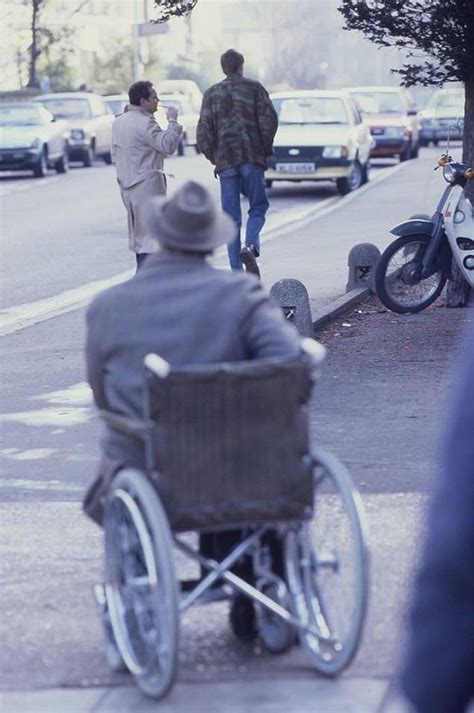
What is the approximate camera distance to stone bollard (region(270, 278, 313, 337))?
11078 mm

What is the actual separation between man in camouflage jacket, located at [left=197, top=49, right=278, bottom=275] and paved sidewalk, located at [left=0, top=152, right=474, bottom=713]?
2192 mm

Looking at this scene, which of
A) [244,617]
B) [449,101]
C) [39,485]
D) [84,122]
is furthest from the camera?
[449,101]

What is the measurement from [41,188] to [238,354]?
90.5 ft

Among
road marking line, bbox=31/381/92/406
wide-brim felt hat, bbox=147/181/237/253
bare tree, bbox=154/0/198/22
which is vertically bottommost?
road marking line, bbox=31/381/92/406

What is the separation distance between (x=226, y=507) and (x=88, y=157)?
115ft

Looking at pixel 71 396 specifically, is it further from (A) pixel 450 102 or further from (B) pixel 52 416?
(A) pixel 450 102

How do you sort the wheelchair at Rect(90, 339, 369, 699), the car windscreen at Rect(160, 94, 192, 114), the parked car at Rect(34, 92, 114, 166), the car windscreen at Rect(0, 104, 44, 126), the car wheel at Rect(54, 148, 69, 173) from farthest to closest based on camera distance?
the car windscreen at Rect(160, 94, 192, 114) → the parked car at Rect(34, 92, 114, 166) → the car wheel at Rect(54, 148, 69, 173) → the car windscreen at Rect(0, 104, 44, 126) → the wheelchair at Rect(90, 339, 369, 699)

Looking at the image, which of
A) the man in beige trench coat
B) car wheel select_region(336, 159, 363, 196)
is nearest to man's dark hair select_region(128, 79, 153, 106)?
the man in beige trench coat

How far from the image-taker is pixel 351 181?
28.4 metres

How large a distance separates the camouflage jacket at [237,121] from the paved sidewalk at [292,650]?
2.24 metres

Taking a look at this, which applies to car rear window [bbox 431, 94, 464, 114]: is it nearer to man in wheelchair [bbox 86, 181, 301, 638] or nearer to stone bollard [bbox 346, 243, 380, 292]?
stone bollard [bbox 346, 243, 380, 292]

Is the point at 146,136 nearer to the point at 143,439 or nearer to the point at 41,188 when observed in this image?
the point at 143,439

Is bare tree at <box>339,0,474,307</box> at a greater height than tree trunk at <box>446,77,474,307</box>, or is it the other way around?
bare tree at <box>339,0,474,307</box>

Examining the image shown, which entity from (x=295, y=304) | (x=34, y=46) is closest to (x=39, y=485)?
(x=295, y=304)
